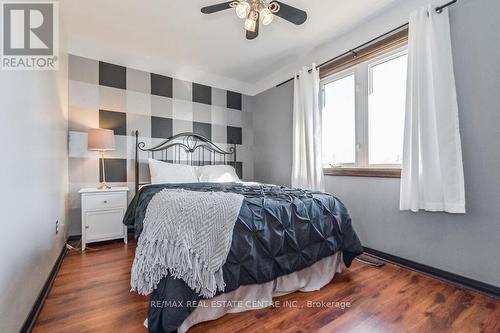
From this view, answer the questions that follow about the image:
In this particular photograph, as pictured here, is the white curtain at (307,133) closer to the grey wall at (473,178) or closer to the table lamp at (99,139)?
the grey wall at (473,178)

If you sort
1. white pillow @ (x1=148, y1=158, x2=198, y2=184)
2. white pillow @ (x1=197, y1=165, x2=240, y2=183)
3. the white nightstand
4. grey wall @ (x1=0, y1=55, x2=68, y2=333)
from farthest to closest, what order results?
white pillow @ (x1=197, y1=165, x2=240, y2=183), white pillow @ (x1=148, y1=158, x2=198, y2=184), the white nightstand, grey wall @ (x1=0, y1=55, x2=68, y2=333)

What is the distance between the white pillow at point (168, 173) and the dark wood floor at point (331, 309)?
1188 millimetres

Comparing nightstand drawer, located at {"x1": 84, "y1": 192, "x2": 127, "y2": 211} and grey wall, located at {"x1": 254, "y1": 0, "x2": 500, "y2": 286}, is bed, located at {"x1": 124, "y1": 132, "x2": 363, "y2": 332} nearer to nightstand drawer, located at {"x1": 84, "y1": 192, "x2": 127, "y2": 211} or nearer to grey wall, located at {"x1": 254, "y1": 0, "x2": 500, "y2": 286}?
grey wall, located at {"x1": 254, "y1": 0, "x2": 500, "y2": 286}

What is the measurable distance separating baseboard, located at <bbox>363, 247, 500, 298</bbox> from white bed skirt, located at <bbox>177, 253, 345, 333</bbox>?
26.1 inches

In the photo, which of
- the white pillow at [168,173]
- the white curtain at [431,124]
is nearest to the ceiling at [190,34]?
the white curtain at [431,124]

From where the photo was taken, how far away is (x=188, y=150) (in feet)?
11.8

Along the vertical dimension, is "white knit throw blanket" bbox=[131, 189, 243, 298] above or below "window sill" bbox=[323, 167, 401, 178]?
below

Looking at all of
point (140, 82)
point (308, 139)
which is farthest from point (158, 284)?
point (140, 82)

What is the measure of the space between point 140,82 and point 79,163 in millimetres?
1323

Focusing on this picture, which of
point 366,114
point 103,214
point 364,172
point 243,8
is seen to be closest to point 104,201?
point 103,214

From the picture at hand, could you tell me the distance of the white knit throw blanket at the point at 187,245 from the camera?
117cm

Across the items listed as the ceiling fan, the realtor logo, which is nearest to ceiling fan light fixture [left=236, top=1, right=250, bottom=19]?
the ceiling fan

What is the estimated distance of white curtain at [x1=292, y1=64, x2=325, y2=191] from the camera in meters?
2.80

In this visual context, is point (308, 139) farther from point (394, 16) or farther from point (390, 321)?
point (390, 321)
